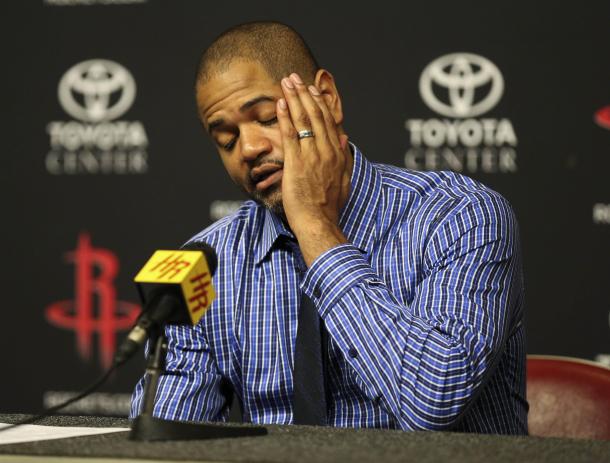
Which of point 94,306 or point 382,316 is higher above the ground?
point 382,316

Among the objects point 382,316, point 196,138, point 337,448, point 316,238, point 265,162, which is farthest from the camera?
point 196,138

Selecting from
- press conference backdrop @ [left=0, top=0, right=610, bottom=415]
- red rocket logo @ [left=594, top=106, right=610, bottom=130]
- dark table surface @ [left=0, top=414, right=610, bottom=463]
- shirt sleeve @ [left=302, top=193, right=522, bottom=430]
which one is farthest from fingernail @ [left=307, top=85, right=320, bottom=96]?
red rocket logo @ [left=594, top=106, right=610, bottom=130]

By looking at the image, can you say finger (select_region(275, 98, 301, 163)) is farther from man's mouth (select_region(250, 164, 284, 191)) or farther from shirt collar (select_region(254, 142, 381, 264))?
shirt collar (select_region(254, 142, 381, 264))

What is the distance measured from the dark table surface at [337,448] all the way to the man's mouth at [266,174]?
691 millimetres

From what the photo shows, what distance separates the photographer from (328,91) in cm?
197

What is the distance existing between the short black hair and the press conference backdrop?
0.80 meters

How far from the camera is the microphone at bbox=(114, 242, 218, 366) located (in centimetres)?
107

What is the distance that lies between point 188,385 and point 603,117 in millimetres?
1405

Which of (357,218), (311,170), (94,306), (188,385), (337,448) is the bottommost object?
(94,306)

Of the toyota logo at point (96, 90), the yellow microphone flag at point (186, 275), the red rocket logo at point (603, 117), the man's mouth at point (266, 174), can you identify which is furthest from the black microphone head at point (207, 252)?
the toyota logo at point (96, 90)

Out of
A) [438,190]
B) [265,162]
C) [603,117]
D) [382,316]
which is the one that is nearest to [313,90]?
[265,162]

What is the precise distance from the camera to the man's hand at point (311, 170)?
1.58 metres

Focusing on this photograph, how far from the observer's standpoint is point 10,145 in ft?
9.70

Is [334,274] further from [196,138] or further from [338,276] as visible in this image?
[196,138]
